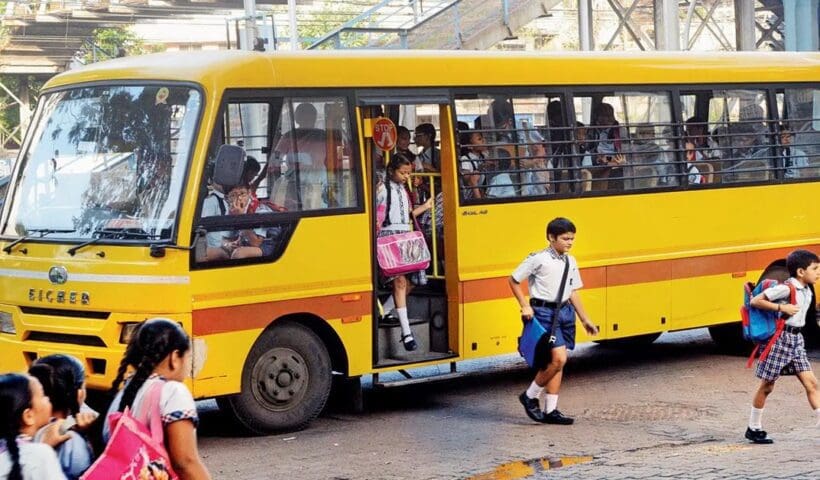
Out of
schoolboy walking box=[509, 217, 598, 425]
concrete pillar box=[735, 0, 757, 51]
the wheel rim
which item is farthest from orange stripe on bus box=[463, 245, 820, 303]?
concrete pillar box=[735, 0, 757, 51]

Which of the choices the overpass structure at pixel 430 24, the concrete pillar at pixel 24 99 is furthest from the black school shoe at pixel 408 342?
the concrete pillar at pixel 24 99

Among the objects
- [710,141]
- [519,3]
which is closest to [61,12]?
[519,3]

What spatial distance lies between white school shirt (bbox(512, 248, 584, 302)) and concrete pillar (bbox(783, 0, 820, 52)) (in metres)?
15.4

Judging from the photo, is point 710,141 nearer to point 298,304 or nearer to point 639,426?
point 639,426

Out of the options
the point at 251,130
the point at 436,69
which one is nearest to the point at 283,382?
the point at 251,130

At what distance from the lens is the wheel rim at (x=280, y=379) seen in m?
9.90

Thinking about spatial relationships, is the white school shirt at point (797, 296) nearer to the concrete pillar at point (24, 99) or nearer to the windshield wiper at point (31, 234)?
the windshield wiper at point (31, 234)

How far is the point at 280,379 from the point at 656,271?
386cm

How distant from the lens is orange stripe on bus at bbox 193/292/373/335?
30.9 feet

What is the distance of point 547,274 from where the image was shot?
33.2 feet

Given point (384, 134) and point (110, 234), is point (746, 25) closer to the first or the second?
point (384, 134)

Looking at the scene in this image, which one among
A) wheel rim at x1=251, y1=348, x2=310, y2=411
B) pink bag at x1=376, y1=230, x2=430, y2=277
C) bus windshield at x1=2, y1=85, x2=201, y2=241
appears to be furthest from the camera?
pink bag at x1=376, y1=230, x2=430, y2=277

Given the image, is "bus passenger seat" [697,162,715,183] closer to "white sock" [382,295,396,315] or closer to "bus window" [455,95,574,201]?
"bus window" [455,95,574,201]

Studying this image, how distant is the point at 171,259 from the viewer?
30.5 feet
